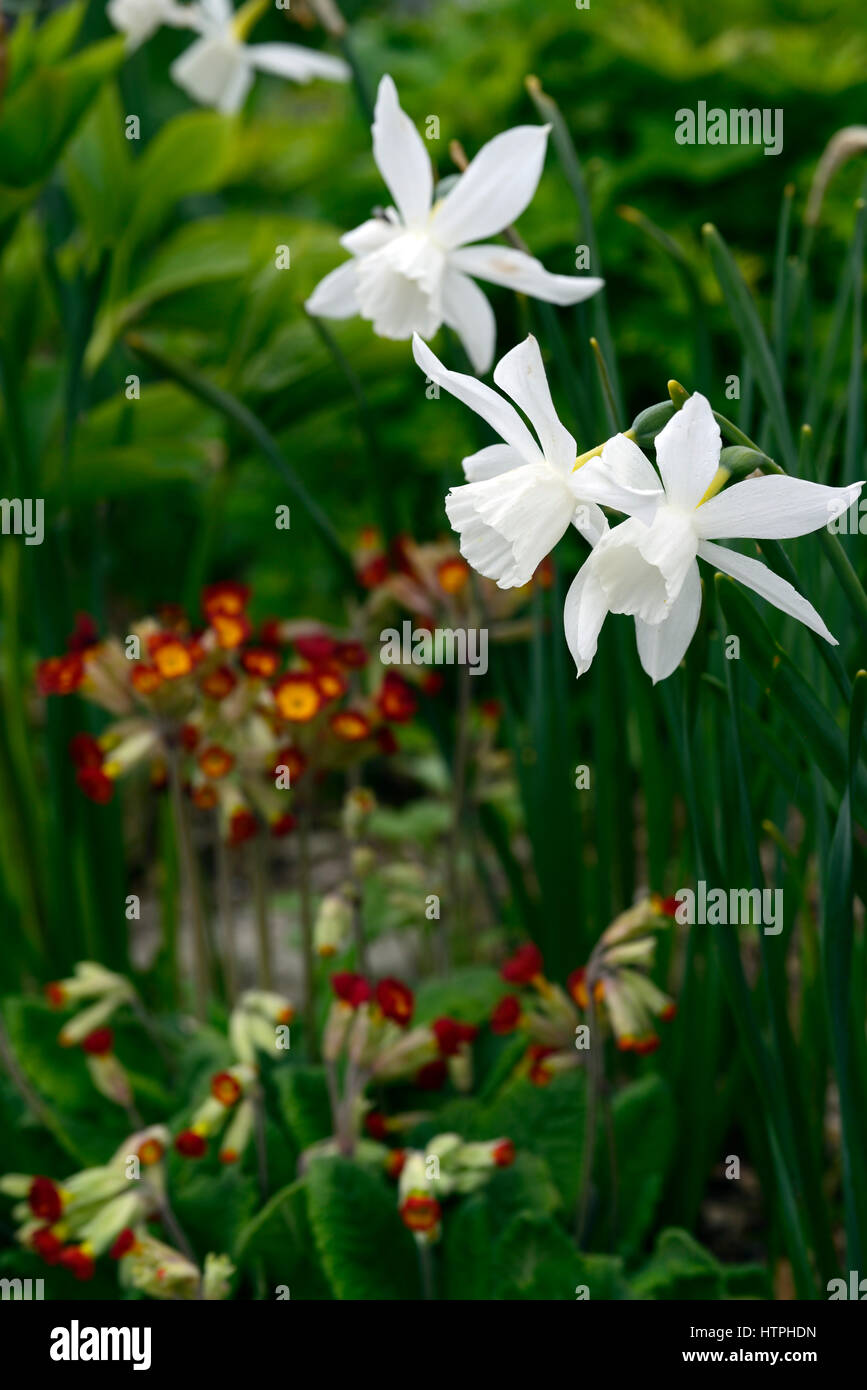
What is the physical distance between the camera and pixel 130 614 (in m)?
2.69

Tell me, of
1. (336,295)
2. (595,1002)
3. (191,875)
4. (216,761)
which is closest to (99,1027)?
(191,875)

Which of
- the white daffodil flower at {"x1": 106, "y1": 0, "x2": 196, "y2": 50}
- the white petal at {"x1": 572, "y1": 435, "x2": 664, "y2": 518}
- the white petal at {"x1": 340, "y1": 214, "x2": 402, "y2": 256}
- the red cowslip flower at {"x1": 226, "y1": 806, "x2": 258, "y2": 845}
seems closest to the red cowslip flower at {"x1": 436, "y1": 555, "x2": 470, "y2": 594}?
the red cowslip flower at {"x1": 226, "y1": 806, "x2": 258, "y2": 845}

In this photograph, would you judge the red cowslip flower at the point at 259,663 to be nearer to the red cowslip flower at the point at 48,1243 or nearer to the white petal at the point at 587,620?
the red cowslip flower at the point at 48,1243

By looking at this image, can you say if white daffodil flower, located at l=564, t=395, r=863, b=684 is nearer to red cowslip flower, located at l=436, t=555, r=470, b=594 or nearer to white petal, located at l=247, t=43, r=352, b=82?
red cowslip flower, located at l=436, t=555, r=470, b=594

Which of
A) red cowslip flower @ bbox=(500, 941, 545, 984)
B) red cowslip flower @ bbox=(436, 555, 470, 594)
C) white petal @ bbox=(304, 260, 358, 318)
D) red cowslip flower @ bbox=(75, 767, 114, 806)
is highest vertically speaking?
white petal @ bbox=(304, 260, 358, 318)

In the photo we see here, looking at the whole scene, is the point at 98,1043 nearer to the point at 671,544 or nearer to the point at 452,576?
the point at 452,576

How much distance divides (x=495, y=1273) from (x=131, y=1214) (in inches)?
12.2

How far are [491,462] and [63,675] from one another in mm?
699

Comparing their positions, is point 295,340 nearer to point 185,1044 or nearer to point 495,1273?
point 185,1044

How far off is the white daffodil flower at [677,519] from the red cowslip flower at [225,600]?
0.69 metres

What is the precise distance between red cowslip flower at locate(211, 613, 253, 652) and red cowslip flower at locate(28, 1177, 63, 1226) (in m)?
0.52

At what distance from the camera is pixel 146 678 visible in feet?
3.83

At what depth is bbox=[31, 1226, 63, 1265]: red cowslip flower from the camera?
3.36ft
